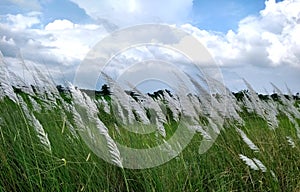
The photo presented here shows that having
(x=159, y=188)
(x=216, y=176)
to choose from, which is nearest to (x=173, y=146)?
(x=216, y=176)

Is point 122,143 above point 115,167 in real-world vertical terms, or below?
above

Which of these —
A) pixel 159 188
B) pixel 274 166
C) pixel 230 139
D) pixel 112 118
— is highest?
pixel 112 118

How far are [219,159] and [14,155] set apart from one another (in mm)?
1515

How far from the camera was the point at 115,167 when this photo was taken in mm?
2855

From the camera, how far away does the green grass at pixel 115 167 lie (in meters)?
2.69

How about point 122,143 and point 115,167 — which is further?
point 122,143

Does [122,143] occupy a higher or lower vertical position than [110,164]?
higher

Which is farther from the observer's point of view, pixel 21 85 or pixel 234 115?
pixel 234 115

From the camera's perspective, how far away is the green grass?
2689 millimetres

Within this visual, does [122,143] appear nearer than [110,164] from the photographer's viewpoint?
No

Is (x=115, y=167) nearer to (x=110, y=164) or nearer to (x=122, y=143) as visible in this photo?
(x=110, y=164)

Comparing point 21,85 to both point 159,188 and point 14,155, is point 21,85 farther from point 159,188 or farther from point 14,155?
point 159,188

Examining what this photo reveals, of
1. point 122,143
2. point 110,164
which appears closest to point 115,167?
point 110,164

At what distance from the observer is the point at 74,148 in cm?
293
